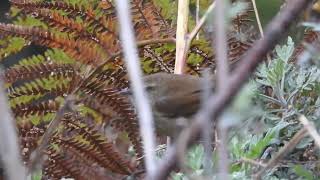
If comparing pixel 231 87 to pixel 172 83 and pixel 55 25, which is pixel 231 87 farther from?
pixel 55 25

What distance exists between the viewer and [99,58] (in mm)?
1714

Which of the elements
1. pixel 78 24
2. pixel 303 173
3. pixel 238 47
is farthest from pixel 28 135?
pixel 303 173

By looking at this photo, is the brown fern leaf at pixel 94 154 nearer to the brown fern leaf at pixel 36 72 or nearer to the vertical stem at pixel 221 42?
the brown fern leaf at pixel 36 72

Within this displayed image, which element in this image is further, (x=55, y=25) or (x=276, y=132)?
(x=55, y=25)

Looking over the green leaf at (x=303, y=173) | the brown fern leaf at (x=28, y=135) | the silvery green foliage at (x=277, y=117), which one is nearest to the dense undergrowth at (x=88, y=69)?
the brown fern leaf at (x=28, y=135)

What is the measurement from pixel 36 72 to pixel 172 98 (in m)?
0.41

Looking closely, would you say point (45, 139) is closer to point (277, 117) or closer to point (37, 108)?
point (277, 117)

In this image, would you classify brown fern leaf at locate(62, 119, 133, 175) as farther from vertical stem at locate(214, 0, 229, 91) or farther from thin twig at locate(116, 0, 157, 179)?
vertical stem at locate(214, 0, 229, 91)

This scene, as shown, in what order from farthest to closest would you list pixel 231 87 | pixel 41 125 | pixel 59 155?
pixel 41 125
pixel 59 155
pixel 231 87

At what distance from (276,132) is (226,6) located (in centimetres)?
60

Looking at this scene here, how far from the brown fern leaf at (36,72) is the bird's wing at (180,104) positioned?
0.30 m

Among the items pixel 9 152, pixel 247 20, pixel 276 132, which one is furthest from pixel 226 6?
pixel 247 20

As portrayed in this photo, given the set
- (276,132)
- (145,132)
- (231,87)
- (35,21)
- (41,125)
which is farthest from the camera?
(35,21)

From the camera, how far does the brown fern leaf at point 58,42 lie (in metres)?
1.73
